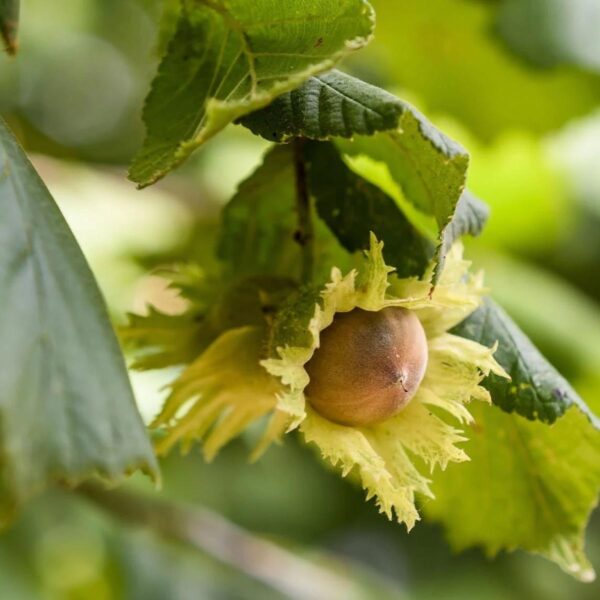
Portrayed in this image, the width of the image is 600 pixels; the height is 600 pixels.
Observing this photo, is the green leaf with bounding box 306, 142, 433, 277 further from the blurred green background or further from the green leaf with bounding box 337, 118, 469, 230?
the blurred green background

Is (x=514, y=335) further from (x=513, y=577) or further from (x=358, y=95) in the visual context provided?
(x=513, y=577)

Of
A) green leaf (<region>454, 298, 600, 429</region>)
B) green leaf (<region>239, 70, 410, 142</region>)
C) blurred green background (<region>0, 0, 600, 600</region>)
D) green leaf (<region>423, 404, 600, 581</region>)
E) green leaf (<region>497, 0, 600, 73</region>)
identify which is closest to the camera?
green leaf (<region>239, 70, 410, 142</region>)

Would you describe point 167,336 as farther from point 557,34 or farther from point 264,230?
point 557,34

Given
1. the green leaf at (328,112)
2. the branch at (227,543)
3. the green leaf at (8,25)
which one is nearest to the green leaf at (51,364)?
the green leaf at (8,25)

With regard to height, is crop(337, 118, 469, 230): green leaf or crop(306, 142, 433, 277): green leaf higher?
crop(337, 118, 469, 230): green leaf

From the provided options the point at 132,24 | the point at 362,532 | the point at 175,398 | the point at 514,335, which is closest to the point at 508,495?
the point at 514,335

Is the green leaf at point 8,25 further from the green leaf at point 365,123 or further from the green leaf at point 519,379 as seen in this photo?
the green leaf at point 519,379

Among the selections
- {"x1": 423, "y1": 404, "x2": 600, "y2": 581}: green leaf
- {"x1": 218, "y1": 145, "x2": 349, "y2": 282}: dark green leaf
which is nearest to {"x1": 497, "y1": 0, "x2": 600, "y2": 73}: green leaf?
{"x1": 218, "y1": 145, "x2": 349, "y2": 282}: dark green leaf
